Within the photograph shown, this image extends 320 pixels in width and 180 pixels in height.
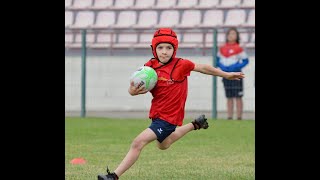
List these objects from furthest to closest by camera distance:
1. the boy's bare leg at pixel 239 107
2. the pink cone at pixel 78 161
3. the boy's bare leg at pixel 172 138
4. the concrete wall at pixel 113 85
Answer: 1. the concrete wall at pixel 113 85
2. the boy's bare leg at pixel 239 107
3. the pink cone at pixel 78 161
4. the boy's bare leg at pixel 172 138

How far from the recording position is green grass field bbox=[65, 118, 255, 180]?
37.2 feet

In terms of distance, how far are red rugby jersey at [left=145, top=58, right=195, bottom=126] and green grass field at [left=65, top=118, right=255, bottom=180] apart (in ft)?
3.34

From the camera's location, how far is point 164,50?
33.2 feet

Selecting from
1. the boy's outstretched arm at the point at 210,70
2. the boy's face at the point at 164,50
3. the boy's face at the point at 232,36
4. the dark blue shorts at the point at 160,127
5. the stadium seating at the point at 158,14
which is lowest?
the dark blue shorts at the point at 160,127

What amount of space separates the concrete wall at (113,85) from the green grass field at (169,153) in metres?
2.46

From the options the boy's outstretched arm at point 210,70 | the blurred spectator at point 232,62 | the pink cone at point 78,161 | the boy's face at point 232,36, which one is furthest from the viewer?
the blurred spectator at point 232,62

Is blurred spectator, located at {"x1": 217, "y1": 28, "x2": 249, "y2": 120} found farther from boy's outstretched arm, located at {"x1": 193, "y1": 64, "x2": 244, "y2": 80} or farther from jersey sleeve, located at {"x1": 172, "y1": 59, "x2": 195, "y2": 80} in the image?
jersey sleeve, located at {"x1": 172, "y1": 59, "x2": 195, "y2": 80}

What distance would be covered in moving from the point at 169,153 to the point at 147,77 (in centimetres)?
425

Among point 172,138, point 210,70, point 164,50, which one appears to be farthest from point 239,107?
point 164,50

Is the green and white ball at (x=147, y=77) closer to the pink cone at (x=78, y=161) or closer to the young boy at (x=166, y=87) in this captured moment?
the young boy at (x=166, y=87)

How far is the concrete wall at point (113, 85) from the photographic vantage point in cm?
2322

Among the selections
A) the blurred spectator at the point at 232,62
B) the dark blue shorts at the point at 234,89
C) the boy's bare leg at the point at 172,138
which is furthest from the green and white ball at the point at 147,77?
the dark blue shorts at the point at 234,89
